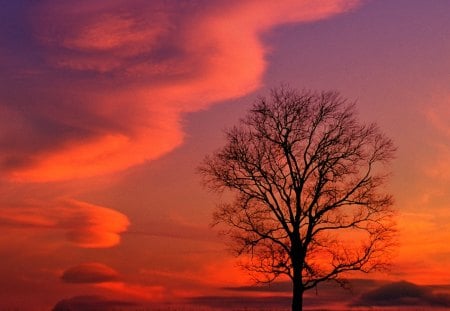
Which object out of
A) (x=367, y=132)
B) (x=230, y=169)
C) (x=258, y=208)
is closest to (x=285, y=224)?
(x=258, y=208)

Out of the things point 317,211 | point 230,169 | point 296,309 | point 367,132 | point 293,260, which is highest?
point 367,132

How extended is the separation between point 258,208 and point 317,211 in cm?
317

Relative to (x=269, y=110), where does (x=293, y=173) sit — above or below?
below

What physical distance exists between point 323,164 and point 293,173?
5.48 feet

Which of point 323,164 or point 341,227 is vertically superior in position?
point 323,164

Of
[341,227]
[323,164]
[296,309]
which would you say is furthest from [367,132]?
[296,309]

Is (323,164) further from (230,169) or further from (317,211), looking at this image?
(230,169)

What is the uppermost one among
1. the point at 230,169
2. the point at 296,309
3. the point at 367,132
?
the point at 367,132

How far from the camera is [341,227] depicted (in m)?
33.4

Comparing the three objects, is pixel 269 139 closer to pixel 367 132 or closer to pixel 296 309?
pixel 367 132

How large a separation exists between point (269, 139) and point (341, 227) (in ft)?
20.0

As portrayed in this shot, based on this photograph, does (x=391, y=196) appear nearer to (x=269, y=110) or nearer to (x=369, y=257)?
(x=369, y=257)

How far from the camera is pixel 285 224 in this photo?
3278cm

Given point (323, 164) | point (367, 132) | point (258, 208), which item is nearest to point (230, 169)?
point (258, 208)
